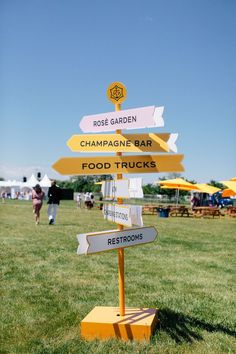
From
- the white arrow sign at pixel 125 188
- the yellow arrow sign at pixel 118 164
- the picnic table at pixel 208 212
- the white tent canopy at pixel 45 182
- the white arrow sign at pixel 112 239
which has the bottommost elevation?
the picnic table at pixel 208 212

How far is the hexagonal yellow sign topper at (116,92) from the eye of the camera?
14.1 ft

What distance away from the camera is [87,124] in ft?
14.6

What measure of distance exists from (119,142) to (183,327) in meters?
2.04

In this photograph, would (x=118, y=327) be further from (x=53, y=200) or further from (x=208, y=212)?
(x=208, y=212)

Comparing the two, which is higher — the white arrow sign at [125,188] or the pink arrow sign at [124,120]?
the pink arrow sign at [124,120]

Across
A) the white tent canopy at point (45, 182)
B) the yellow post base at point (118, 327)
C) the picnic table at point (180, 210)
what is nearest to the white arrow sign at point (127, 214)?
the yellow post base at point (118, 327)

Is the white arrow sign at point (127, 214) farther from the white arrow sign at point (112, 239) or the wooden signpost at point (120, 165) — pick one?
the white arrow sign at point (112, 239)

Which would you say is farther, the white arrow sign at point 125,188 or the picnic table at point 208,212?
the picnic table at point 208,212

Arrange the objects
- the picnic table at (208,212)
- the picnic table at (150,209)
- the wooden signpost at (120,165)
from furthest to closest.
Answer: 1. the picnic table at (150,209)
2. the picnic table at (208,212)
3. the wooden signpost at (120,165)

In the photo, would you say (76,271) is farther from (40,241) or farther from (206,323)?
(40,241)

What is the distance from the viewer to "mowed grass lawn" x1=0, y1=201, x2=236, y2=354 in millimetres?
3785

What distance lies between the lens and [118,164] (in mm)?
4203

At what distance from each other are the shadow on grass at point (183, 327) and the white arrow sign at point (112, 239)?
3.04 ft

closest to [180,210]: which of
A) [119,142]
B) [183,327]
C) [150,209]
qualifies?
[150,209]
